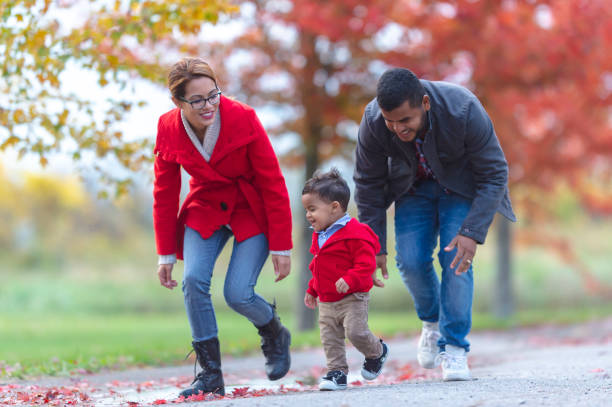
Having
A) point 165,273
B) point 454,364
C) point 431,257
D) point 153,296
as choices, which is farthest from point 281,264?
point 153,296

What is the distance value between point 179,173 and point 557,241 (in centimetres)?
1372

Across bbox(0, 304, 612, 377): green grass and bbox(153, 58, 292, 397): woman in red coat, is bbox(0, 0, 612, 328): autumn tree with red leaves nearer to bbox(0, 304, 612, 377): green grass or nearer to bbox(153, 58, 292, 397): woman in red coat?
bbox(0, 304, 612, 377): green grass

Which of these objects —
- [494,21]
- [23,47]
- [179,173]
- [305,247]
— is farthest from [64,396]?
[494,21]

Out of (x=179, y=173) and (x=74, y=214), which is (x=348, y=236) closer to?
(x=179, y=173)

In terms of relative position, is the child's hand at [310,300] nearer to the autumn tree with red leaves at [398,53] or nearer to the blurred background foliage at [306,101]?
the blurred background foliage at [306,101]

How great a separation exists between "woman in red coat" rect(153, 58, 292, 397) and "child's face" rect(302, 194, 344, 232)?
0.24m

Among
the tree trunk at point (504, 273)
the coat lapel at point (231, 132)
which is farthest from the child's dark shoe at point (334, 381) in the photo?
the tree trunk at point (504, 273)

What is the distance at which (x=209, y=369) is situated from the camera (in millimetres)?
4375

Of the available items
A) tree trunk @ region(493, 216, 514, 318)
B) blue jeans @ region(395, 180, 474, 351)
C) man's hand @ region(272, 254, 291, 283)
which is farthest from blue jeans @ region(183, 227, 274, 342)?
tree trunk @ region(493, 216, 514, 318)

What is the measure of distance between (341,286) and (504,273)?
11619 millimetres

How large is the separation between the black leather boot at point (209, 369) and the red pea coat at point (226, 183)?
0.62m

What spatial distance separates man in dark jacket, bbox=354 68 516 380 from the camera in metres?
4.30

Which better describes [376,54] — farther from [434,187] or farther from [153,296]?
[153,296]

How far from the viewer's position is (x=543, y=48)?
11211 mm
